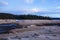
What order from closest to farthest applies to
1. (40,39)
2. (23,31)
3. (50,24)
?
1. (40,39)
2. (23,31)
3. (50,24)

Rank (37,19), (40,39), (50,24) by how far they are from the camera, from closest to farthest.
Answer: (40,39) → (37,19) → (50,24)

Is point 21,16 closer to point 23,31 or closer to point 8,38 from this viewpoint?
point 23,31

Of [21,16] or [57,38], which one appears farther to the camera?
[21,16]

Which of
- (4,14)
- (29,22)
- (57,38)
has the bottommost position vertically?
(57,38)

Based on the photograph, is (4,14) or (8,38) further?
(4,14)

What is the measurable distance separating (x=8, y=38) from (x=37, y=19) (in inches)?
123

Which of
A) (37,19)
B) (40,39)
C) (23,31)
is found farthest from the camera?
(37,19)

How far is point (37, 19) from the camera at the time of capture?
9.50m

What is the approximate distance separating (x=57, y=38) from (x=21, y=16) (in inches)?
109

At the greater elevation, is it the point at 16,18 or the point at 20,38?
the point at 16,18

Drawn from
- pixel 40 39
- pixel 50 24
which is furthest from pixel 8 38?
pixel 50 24

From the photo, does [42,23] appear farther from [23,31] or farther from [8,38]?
[8,38]

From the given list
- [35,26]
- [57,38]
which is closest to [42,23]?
[35,26]

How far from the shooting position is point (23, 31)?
8547mm
